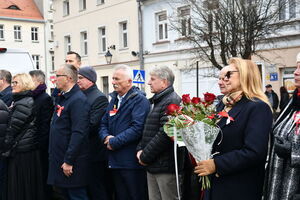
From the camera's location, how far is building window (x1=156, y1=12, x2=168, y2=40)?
78.4ft

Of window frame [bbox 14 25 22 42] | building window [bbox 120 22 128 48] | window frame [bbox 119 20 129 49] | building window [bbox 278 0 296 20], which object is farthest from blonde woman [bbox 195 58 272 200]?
window frame [bbox 14 25 22 42]

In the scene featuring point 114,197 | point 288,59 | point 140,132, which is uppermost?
point 288,59

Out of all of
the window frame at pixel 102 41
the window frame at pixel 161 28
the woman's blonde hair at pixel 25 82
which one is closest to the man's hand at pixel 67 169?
the woman's blonde hair at pixel 25 82

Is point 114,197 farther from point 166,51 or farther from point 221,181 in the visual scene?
point 166,51

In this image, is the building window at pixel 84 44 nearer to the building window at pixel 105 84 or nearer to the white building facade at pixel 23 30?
the building window at pixel 105 84

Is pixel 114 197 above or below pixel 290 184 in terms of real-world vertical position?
below

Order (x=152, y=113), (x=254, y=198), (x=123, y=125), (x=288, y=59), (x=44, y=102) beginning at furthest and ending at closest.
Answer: (x=288, y=59) → (x=44, y=102) → (x=123, y=125) → (x=152, y=113) → (x=254, y=198)

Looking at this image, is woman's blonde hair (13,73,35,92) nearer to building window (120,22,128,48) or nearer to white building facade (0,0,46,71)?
building window (120,22,128,48)

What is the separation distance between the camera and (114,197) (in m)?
5.88

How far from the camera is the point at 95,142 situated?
5.61m

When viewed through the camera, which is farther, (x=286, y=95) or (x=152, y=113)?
(x=286, y=95)

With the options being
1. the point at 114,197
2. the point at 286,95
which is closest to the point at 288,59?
the point at 286,95

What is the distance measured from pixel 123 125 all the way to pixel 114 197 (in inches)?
54.7

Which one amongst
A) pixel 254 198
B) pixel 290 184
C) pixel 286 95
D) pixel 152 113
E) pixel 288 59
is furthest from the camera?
pixel 288 59
